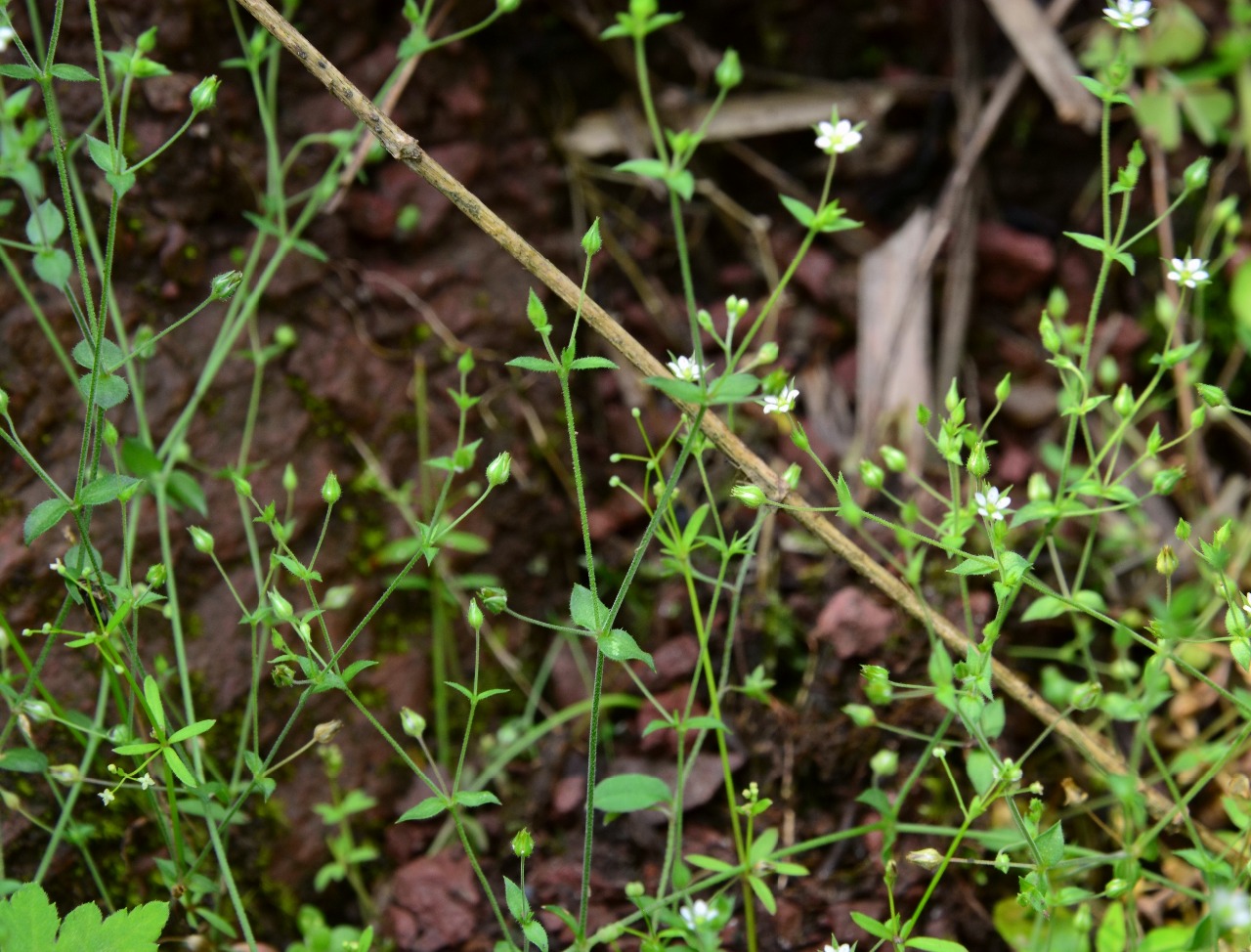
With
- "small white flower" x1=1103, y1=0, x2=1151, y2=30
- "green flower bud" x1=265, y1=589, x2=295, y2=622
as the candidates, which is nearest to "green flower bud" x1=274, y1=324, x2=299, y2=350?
"green flower bud" x1=265, y1=589, x2=295, y2=622

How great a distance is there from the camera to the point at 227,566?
8.13 feet

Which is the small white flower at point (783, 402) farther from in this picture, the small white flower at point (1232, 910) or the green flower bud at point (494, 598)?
the small white flower at point (1232, 910)

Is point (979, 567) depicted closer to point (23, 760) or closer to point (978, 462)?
point (978, 462)

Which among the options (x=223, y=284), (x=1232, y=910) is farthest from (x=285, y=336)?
(x=1232, y=910)

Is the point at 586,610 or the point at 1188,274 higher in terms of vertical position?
the point at 1188,274

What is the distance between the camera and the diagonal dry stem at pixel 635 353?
180 cm

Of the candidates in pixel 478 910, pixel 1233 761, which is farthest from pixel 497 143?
pixel 1233 761

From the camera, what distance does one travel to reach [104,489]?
5.71 feet

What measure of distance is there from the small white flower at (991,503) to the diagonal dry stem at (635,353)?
11.2 inches

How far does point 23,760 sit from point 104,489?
0.50 m

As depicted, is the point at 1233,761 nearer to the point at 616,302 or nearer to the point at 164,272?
the point at 616,302

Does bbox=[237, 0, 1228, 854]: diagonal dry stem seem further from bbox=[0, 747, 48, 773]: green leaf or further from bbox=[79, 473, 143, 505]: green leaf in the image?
bbox=[0, 747, 48, 773]: green leaf

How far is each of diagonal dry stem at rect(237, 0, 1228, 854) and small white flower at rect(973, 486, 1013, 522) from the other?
285 millimetres

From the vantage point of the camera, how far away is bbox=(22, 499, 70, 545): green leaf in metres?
1.73
